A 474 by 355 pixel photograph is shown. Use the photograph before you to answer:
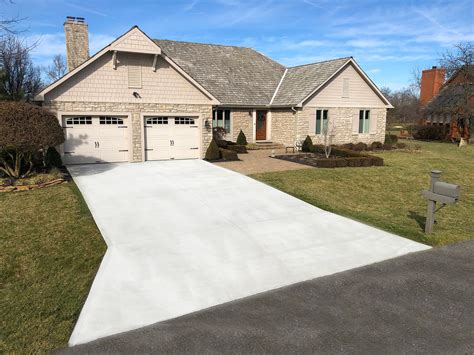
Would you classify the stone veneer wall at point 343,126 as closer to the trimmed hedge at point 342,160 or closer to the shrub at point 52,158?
the trimmed hedge at point 342,160

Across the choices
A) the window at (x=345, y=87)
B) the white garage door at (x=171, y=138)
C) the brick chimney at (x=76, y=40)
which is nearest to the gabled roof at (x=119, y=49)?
the white garage door at (x=171, y=138)

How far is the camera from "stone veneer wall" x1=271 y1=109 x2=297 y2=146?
83.3ft

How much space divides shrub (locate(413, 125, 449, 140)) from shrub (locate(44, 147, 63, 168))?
35379mm

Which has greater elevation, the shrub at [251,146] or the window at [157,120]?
the window at [157,120]

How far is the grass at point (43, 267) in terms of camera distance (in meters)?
4.77

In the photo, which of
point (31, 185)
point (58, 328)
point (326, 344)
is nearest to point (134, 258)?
point (58, 328)

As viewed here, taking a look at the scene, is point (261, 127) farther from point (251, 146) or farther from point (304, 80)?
point (304, 80)

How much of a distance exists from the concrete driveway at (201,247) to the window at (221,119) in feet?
41.3

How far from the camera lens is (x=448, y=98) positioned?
115 ft

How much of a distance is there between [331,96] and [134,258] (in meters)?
21.7

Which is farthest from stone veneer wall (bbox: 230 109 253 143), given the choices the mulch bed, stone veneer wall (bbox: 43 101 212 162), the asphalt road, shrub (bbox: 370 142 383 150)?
the asphalt road

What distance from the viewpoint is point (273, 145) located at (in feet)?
84.8

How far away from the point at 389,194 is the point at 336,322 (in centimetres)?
899

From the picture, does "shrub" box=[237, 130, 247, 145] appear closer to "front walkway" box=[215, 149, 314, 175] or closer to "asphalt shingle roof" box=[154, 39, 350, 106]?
"asphalt shingle roof" box=[154, 39, 350, 106]
